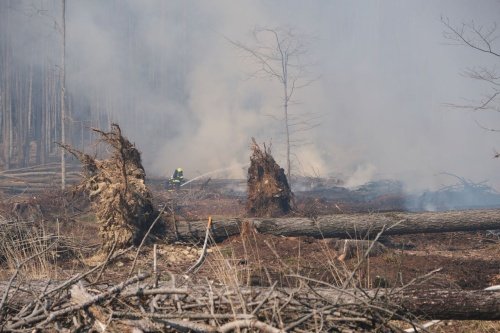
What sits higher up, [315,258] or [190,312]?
[190,312]

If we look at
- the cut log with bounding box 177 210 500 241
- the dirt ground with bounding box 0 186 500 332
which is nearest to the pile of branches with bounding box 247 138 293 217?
the cut log with bounding box 177 210 500 241

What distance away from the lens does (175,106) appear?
29625 millimetres

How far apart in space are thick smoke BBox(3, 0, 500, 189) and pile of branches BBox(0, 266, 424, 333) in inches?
875

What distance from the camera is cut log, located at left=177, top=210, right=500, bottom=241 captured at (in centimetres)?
Answer: 1091

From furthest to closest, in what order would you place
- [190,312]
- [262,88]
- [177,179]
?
[262,88]
[177,179]
[190,312]

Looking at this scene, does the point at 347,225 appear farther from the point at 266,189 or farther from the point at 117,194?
the point at 117,194

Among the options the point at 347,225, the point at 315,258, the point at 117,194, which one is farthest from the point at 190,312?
the point at 347,225

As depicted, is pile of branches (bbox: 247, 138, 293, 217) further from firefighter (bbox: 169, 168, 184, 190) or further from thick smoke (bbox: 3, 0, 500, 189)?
thick smoke (bbox: 3, 0, 500, 189)

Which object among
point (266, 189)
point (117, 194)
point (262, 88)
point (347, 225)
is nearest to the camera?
point (117, 194)

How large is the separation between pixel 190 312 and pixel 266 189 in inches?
377

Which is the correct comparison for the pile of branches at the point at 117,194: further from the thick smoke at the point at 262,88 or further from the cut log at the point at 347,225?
the thick smoke at the point at 262,88

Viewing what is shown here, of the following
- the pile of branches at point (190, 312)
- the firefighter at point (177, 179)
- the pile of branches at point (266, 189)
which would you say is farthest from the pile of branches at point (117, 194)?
the firefighter at point (177, 179)

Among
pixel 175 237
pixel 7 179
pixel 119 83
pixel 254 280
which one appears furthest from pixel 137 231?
pixel 119 83

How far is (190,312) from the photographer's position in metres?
3.63
